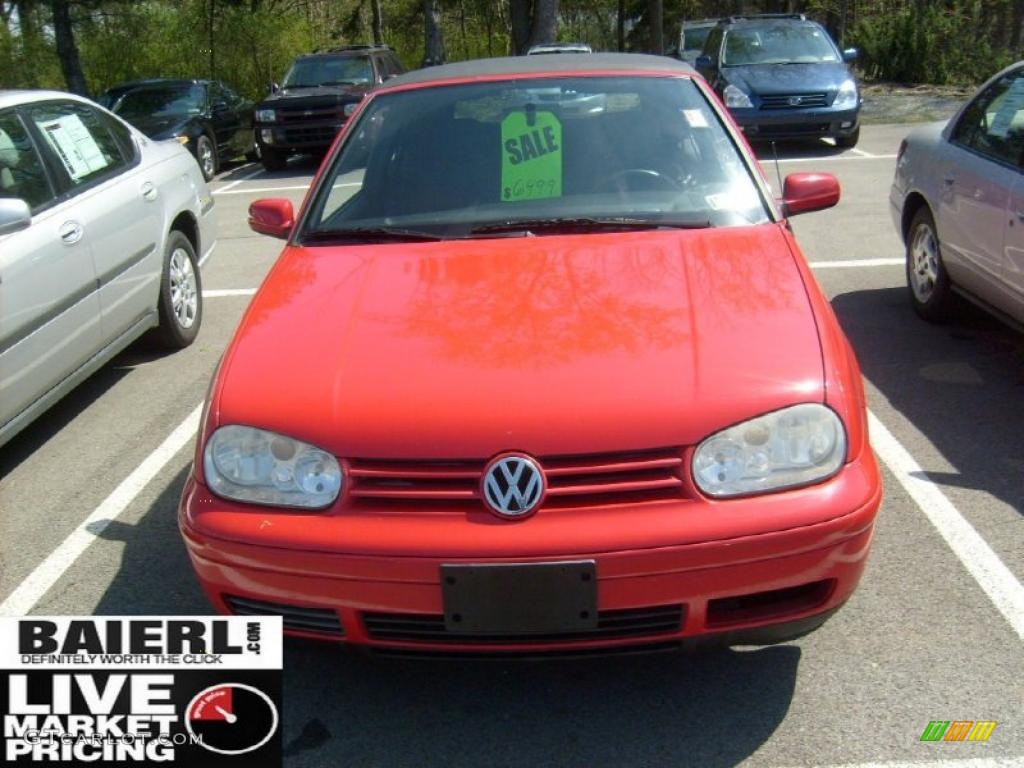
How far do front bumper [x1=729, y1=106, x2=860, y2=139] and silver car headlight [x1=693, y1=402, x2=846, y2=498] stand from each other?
11.2 m

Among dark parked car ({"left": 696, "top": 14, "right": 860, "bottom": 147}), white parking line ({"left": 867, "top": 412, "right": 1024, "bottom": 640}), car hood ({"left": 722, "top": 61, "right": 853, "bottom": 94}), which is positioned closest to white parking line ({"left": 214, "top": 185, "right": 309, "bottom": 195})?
dark parked car ({"left": 696, "top": 14, "right": 860, "bottom": 147})

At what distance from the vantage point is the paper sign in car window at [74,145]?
559 cm

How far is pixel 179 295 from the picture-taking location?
6.69m

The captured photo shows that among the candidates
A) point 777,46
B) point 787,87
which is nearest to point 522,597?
point 787,87

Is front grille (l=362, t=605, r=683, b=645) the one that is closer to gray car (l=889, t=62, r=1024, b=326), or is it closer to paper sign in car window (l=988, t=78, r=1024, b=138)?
gray car (l=889, t=62, r=1024, b=326)

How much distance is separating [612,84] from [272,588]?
7.91 ft

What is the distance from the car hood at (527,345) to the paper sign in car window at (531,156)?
32 cm

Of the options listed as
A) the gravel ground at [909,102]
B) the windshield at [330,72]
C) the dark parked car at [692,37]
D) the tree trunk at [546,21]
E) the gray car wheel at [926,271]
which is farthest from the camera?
the tree trunk at [546,21]

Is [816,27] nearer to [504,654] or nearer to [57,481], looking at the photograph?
[57,481]

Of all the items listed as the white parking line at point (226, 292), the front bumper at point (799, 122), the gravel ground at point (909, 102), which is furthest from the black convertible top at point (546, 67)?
the gravel ground at point (909, 102)

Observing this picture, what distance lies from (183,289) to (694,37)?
619 inches

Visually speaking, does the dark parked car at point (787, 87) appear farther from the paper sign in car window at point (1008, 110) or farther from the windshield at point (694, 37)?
the paper sign in car window at point (1008, 110)

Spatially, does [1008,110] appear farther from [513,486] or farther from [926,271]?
[513,486]

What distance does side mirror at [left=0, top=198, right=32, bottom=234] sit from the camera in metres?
4.45
